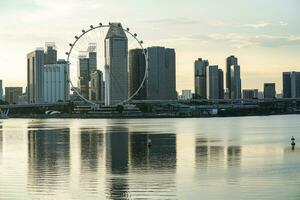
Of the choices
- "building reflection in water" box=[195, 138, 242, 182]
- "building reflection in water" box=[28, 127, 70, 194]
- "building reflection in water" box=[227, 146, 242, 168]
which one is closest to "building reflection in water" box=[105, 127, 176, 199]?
"building reflection in water" box=[195, 138, 242, 182]

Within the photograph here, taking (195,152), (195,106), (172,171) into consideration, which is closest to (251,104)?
(195,106)

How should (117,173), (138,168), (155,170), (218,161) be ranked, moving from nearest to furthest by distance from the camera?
(117,173) < (155,170) < (138,168) < (218,161)

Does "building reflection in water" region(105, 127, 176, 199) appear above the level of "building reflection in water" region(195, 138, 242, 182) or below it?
below

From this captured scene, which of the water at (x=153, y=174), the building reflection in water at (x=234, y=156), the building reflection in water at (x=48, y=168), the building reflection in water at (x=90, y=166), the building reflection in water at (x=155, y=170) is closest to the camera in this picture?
the water at (x=153, y=174)

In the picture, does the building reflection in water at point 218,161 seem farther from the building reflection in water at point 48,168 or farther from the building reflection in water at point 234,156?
the building reflection in water at point 48,168

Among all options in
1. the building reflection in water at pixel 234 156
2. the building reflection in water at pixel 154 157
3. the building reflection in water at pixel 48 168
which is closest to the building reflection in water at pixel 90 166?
the building reflection in water at pixel 48 168

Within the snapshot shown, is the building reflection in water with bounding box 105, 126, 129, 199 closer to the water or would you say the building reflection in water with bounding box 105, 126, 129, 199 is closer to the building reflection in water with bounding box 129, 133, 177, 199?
the water

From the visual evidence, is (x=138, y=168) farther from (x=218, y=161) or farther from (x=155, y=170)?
(x=218, y=161)

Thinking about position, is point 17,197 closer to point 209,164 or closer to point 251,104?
point 209,164

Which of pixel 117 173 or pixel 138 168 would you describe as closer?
pixel 117 173

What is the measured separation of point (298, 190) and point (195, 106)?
128609 mm

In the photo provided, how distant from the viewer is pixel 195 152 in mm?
32250

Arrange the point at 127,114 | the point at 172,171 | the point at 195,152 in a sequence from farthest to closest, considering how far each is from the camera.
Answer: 1. the point at 127,114
2. the point at 195,152
3. the point at 172,171

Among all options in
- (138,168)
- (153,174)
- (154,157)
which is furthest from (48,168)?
(154,157)
